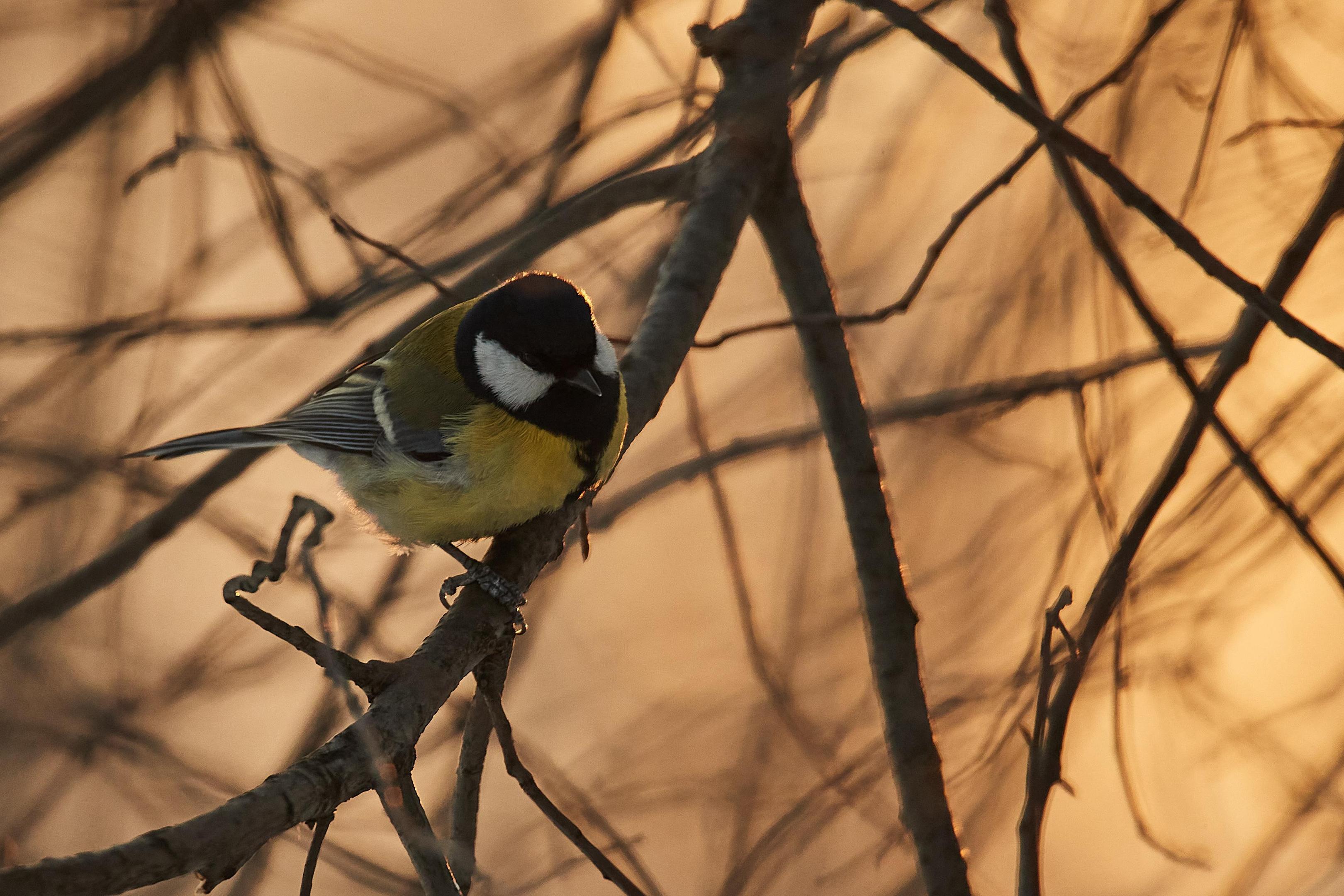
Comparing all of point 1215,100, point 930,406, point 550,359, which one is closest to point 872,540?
point 930,406

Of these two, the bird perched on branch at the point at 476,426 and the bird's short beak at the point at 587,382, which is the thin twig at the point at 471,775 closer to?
the bird perched on branch at the point at 476,426

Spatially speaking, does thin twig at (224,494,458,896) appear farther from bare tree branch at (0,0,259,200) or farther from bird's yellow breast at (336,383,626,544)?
bare tree branch at (0,0,259,200)

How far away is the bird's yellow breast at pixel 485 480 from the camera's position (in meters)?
2.29

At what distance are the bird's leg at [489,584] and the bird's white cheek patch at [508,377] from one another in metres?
0.36

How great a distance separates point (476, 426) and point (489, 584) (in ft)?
2.01

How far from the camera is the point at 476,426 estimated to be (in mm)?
2473

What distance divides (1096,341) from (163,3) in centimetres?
A: 269

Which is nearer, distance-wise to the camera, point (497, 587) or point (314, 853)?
point (314, 853)

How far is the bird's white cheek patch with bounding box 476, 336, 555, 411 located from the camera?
2439 mm

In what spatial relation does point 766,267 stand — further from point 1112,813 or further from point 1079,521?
point 1112,813

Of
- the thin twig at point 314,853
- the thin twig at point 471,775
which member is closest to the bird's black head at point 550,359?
the thin twig at point 471,775

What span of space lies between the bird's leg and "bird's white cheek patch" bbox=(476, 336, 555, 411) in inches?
14.3

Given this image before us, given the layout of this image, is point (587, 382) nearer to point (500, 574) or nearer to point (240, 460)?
point (500, 574)

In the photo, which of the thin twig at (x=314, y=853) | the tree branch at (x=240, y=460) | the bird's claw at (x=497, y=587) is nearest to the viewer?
the thin twig at (x=314, y=853)
